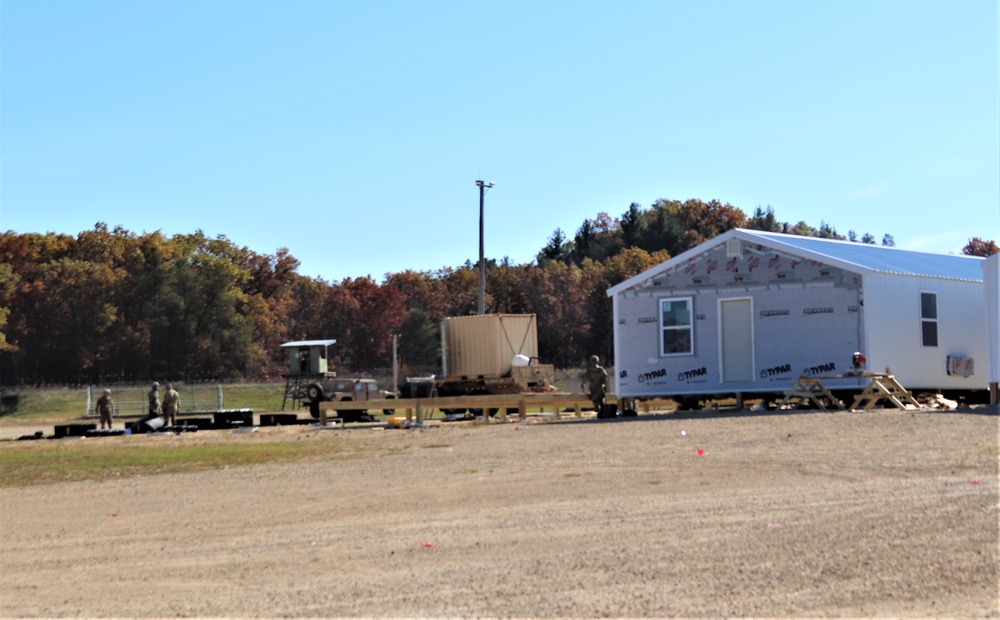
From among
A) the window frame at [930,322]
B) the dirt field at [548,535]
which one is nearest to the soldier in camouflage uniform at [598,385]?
the window frame at [930,322]

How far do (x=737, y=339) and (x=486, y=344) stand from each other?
462 inches

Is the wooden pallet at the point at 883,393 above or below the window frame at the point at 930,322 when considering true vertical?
below

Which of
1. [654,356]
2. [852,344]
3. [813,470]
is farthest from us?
[654,356]

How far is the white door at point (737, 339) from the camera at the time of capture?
87.6 feet

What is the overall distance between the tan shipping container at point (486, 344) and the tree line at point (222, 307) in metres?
28.7

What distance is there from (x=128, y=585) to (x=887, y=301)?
63.0 ft

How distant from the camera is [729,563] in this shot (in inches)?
374

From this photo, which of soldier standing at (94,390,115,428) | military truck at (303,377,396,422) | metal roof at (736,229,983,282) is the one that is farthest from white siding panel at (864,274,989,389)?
soldier standing at (94,390,115,428)

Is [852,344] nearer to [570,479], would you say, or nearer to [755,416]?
[755,416]

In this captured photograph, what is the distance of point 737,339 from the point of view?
26.9 m

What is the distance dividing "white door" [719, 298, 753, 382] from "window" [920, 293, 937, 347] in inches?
139

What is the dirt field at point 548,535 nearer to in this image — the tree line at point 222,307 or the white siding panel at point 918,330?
the white siding panel at point 918,330

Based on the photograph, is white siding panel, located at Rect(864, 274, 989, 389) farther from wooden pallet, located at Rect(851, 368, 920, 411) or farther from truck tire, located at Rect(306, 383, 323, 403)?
truck tire, located at Rect(306, 383, 323, 403)

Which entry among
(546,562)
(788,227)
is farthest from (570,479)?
(788,227)
